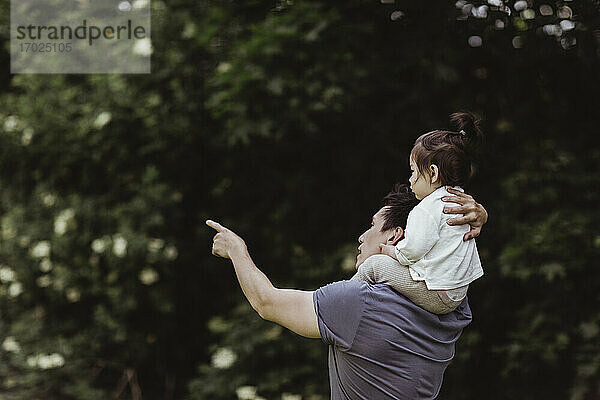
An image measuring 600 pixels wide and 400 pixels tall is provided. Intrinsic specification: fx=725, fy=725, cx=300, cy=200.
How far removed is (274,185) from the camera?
4.43 m

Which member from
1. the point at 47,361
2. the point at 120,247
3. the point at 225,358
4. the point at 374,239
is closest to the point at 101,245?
the point at 120,247

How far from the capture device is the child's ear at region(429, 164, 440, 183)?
1.63 metres

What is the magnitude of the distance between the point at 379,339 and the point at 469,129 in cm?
53

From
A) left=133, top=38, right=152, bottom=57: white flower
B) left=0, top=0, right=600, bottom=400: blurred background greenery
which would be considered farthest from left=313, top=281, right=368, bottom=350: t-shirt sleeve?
left=133, top=38, right=152, bottom=57: white flower

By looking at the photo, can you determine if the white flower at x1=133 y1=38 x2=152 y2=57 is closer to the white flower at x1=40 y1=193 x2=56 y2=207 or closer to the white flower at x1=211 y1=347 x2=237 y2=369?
the white flower at x1=40 y1=193 x2=56 y2=207

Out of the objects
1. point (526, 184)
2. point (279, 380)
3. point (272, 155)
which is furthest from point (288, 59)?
point (279, 380)

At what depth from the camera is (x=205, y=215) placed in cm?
472

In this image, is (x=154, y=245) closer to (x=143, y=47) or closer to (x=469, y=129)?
(x=143, y=47)

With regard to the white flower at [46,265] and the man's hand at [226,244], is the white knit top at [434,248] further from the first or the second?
the white flower at [46,265]

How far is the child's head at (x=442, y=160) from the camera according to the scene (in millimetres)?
1629

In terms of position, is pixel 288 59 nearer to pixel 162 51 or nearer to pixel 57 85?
pixel 162 51

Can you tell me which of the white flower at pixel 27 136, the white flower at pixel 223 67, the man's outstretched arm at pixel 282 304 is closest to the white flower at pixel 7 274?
the white flower at pixel 27 136

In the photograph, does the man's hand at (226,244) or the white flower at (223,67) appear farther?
the white flower at (223,67)

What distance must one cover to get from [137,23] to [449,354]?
3.42 m
